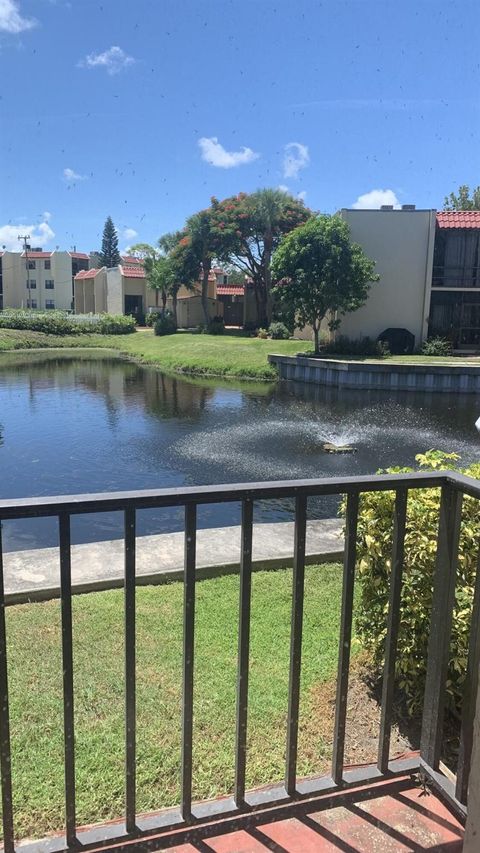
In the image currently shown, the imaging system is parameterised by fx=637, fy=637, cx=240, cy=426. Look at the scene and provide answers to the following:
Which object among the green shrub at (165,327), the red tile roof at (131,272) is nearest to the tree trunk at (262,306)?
the green shrub at (165,327)

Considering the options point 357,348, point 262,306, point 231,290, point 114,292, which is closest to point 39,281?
point 114,292

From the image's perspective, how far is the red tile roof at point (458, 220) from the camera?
1056 inches

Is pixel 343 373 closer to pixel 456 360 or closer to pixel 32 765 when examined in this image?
pixel 456 360

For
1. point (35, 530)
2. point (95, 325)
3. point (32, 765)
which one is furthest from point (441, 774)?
point (95, 325)

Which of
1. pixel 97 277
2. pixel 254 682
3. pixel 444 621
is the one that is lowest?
pixel 254 682

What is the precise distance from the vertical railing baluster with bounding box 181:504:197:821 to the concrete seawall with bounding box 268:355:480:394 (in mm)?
19808

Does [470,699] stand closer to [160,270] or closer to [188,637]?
[188,637]

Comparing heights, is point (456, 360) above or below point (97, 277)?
below

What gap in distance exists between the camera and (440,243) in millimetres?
27188

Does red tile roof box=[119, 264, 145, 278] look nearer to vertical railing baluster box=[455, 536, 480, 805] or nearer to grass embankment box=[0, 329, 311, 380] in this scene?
grass embankment box=[0, 329, 311, 380]

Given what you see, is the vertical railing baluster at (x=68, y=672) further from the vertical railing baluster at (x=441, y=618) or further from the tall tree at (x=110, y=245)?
the tall tree at (x=110, y=245)

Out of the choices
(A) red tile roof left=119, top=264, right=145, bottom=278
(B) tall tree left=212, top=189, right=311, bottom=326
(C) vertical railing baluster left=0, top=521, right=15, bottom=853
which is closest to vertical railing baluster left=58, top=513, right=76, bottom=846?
(C) vertical railing baluster left=0, top=521, right=15, bottom=853

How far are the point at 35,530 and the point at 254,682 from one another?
4773mm

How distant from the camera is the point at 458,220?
27.2 metres
